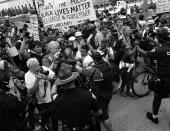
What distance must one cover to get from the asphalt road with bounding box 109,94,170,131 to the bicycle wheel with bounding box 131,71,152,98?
0.50 ft

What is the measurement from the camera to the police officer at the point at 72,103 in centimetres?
337

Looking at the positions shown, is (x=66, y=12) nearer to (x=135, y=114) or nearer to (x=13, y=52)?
(x=13, y=52)

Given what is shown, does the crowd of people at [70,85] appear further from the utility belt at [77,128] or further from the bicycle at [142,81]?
the bicycle at [142,81]

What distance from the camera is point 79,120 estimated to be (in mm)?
3484

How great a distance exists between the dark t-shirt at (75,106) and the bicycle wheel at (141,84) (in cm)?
325

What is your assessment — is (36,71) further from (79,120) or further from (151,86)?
(151,86)

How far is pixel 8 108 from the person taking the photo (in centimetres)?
376

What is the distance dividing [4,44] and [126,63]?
448 centimetres

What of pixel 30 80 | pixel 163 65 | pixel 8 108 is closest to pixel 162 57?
pixel 163 65

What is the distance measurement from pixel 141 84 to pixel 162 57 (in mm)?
1814

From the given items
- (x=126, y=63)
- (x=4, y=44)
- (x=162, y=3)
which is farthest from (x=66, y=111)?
(x=162, y=3)

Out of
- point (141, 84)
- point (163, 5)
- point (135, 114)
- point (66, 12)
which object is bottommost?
point (135, 114)

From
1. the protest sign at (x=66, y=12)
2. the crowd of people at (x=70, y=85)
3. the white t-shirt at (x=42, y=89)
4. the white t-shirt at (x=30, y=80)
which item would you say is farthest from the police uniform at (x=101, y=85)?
the protest sign at (x=66, y=12)

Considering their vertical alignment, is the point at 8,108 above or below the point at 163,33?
below
